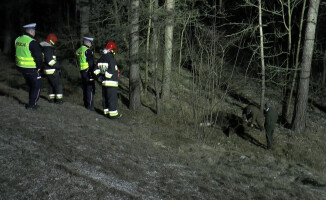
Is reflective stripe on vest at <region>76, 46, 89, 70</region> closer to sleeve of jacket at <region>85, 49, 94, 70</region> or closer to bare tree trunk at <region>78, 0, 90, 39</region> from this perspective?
sleeve of jacket at <region>85, 49, 94, 70</region>

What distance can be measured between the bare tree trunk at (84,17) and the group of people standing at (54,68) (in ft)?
18.5

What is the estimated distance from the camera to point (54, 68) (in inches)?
337

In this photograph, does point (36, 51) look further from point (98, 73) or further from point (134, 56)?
point (134, 56)

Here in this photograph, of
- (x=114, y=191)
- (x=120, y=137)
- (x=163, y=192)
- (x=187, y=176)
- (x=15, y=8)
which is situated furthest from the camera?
(x=15, y=8)

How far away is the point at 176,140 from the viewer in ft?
27.4

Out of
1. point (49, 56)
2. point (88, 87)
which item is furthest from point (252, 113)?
point (49, 56)

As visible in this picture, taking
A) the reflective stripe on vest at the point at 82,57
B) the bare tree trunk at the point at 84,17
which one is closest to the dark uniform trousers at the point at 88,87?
the reflective stripe on vest at the point at 82,57

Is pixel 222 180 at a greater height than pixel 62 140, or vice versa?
pixel 62 140

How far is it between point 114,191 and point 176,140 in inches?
162

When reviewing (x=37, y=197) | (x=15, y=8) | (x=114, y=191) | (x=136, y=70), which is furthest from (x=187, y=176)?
(x=15, y=8)

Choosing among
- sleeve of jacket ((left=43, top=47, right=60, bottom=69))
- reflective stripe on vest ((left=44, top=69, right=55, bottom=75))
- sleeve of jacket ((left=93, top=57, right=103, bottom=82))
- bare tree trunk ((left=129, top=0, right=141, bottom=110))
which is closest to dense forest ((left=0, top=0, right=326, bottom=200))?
bare tree trunk ((left=129, top=0, right=141, bottom=110))

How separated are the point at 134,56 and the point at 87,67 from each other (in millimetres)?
2047

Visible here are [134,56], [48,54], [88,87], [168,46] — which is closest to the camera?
[48,54]

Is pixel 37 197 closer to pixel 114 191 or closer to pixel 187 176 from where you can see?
pixel 114 191
